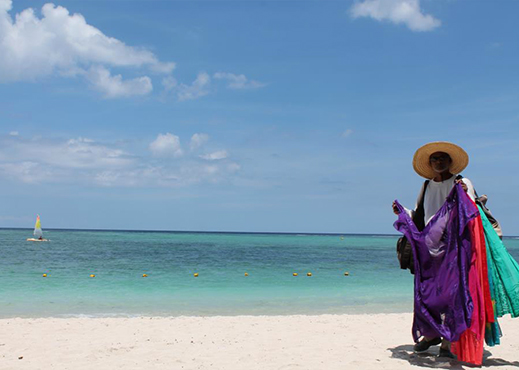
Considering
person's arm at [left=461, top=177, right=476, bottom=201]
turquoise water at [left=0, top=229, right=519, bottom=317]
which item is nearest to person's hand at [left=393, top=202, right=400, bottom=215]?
person's arm at [left=461, top=177, right=476, bottom=201]

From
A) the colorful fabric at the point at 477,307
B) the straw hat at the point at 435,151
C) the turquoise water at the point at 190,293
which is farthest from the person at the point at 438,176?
the turquoise water at the point at 190,293

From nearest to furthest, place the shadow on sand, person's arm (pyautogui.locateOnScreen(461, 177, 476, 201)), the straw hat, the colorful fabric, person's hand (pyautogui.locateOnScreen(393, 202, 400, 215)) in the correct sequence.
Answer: the colorful fabric < the shadow on sand < person's arm (pyautogui.locateOnScreen(461, 177, 476, 201)) < the straw hat < person's hand (pyautogui.locateOnScreen(393, 202, 400, 215))

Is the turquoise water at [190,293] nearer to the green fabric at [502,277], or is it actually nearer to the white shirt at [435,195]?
the white shirt at [435,195]

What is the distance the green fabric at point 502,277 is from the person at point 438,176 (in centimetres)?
53

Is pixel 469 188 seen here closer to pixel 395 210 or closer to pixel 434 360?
pixel 395 210

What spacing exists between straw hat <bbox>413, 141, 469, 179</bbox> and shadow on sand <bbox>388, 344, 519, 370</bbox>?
76.2 inches

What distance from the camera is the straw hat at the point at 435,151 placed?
16.8 feet

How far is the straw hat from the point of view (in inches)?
201

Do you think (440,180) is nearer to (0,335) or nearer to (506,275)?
(506,275)

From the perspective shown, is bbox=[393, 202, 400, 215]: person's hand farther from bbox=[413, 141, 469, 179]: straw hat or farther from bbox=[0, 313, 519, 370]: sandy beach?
bbox=[0, 313, 519, 370]: sandy beach

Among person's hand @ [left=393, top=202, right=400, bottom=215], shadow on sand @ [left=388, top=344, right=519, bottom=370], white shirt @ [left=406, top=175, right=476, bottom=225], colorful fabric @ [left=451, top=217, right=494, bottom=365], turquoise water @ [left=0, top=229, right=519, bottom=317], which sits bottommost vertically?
turquoise water @ [left=0, top=229, right=519, bottom=317]

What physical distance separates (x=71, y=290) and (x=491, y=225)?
40.6ft

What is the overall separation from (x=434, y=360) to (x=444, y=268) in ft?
3.33

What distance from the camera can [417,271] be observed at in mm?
5180
